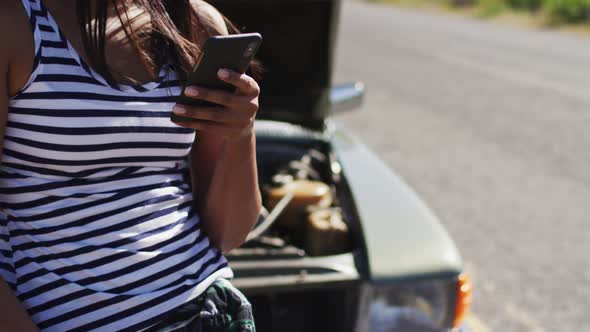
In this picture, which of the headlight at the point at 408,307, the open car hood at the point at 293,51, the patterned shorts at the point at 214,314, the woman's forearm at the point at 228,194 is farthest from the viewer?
the open car hood at the point at 293,51

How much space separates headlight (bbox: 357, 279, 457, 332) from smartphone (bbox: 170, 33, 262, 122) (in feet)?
2.83

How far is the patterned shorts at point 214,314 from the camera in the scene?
1.25 metres

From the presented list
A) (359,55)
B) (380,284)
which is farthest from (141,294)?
(359,55)

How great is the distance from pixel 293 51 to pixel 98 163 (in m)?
1.52

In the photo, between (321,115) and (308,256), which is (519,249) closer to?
(321,115)

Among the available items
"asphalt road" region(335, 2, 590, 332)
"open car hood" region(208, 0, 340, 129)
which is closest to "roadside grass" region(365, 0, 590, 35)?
"asphalt road" region(335, 2, 590, 332)

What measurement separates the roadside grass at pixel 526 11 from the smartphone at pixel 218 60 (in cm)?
1624

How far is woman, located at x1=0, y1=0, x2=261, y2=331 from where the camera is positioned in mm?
1148

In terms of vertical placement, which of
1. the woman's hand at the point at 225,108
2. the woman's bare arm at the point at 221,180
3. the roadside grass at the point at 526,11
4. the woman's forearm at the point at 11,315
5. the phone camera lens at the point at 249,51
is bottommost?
the roadside grass at the point at 526,11

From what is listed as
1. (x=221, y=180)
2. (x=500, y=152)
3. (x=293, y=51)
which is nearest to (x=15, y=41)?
(x=221, y=180)

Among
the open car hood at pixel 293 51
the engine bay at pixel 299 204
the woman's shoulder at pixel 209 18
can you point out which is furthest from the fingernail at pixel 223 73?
the open car hood at pixel 293 51

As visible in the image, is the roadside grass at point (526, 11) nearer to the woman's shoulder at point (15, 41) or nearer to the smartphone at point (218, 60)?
the smartphone at point (218, 60)

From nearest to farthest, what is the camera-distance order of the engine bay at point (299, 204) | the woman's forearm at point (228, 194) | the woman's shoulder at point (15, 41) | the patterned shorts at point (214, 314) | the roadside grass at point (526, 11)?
the woman's shoulder at point (15, 41) → the patterned shorts at point (214, 314) → the woman's forearm at point (228, 194) → the engine bay at point (299, 204) → the roadside grass at point (526, 11)

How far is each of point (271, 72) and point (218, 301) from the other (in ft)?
4.91
